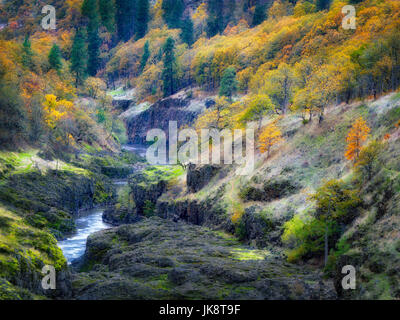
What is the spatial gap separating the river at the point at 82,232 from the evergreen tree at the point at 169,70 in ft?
225

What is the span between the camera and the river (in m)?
58.1

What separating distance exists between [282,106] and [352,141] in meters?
36.9

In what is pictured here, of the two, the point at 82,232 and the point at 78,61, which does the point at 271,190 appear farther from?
the point at 78,61

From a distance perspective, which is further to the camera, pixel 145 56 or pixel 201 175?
pixel 145 56

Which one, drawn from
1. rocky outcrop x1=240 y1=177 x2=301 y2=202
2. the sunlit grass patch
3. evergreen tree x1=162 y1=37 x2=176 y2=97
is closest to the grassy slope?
rocky outcrop x1=240 y1=177 x2=301 y2=202

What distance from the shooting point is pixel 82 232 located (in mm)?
68875

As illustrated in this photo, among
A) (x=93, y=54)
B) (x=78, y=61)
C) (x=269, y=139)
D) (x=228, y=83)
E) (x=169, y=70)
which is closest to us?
(x=269, y=139)

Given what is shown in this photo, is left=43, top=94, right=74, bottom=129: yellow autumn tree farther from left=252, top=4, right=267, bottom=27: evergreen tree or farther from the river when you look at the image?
left=252, top=4, right=267, bottom=27: evergreen tree

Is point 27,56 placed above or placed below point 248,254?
above

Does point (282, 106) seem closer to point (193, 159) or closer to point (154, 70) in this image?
point (193, 159)

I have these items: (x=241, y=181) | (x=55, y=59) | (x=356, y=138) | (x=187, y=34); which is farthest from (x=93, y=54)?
(x=356, y=138)

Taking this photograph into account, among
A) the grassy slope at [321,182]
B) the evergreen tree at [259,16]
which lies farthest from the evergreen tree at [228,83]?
the evergreen tree at [259,16]

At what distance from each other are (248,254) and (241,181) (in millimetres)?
21316

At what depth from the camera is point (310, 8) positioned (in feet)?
488
